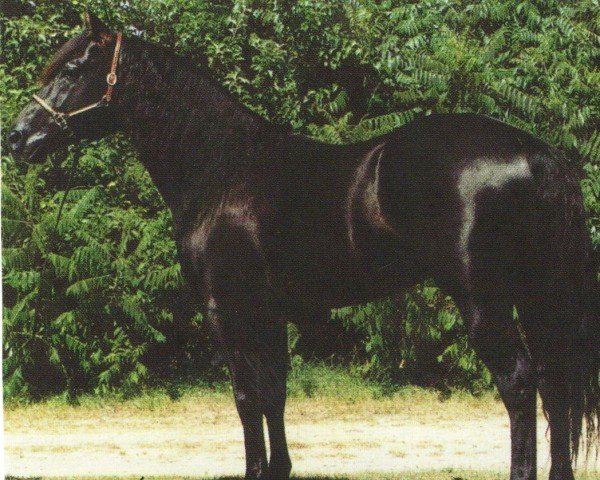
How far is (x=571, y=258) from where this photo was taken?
3729 mm

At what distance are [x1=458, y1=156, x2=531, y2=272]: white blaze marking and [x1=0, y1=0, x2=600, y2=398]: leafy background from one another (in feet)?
9.36

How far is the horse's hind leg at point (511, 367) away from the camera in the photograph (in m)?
3.51

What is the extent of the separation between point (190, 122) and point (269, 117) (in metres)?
2.87

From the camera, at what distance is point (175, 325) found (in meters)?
6.90

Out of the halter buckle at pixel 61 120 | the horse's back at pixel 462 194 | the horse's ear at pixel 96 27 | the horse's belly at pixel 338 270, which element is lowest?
the horse's belly at pixel 338 270

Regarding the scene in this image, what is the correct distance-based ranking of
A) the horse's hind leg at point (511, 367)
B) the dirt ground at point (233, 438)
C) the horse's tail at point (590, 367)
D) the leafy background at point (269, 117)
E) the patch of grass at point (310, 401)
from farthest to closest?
the leafy background at point (269, 117) < the patch of grass at point (310, 401) < the dirt ground at point (233, 438) < the horse's tail at point (590, 367) < the horse's hind leg at point (511, 367)

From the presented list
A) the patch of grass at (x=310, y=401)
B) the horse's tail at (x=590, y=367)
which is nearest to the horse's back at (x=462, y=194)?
the horse's tail at (x=590, y=367)

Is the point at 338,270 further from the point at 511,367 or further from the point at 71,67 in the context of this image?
the point at 71,67

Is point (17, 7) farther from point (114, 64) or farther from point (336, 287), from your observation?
point (336, 287)

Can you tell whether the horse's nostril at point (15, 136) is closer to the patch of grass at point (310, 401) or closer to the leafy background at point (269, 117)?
the leafy background at point (269, 117)

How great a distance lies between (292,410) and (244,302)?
9.06 feet

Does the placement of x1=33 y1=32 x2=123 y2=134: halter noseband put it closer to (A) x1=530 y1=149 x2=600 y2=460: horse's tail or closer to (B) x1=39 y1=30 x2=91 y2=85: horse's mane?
(B) x1=39 y1=30 x2=91 y2=85: horse's mane

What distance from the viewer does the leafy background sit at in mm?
6336

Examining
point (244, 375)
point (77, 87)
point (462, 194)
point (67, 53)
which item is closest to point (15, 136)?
point (77, 87)
